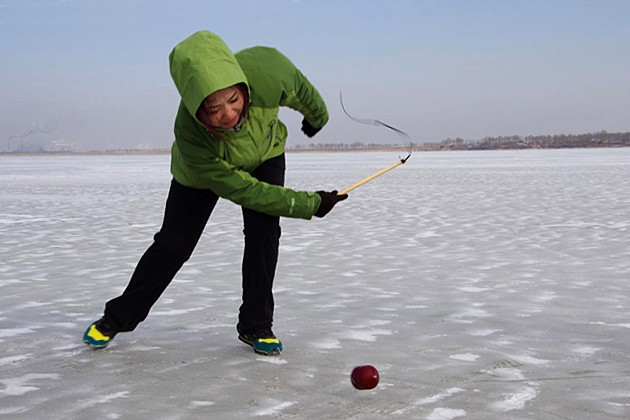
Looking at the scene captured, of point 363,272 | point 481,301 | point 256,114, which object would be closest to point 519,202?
point 363,272

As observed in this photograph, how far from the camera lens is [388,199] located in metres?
14.2

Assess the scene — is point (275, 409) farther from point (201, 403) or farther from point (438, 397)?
point (438, 397)

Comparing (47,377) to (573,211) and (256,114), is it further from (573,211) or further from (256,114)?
(573,211)

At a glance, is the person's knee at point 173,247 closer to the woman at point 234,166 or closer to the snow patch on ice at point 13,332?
the woman at point 234,166

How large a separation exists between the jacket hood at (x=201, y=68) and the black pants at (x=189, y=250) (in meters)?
0.74

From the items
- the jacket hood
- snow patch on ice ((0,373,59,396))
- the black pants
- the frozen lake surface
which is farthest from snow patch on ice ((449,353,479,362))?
snow patch on ice ((0,373,59,396))

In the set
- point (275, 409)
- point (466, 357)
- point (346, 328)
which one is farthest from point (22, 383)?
point (466, 357)

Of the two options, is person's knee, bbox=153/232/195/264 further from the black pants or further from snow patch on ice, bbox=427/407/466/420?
snow patch on ice, bbox=427/407/466/420

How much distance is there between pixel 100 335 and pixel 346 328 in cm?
139

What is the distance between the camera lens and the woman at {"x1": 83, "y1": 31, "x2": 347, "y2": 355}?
3.07 m

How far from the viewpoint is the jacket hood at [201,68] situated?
296cm

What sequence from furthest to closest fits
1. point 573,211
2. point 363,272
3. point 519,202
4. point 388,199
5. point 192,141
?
point 388,199, point 519,202, point 573,211, point 363,272, point 192,141

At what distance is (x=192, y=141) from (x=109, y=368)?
47.2 inches

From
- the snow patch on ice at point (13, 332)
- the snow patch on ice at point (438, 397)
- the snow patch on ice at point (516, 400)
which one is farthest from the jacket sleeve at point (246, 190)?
the snow patch on ice at point (13, 332)
